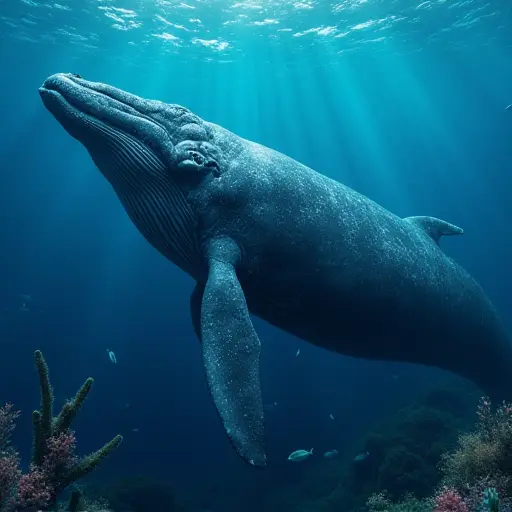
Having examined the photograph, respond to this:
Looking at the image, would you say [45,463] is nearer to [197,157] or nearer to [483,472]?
[197,157]

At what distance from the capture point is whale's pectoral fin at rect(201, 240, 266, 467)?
16.6 ft

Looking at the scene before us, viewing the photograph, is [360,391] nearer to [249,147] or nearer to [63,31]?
[249,147]

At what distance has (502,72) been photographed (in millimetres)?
65125

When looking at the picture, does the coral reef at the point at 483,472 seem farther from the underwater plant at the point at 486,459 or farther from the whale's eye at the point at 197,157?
the whale's eye at the point at 197,157

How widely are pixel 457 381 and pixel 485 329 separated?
76.0ft

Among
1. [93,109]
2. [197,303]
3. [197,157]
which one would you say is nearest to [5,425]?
[197,303]

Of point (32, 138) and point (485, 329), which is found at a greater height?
point (32, 138)

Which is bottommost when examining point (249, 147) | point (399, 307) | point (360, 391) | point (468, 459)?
point (360, 391)

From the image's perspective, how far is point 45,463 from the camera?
582 centimetres

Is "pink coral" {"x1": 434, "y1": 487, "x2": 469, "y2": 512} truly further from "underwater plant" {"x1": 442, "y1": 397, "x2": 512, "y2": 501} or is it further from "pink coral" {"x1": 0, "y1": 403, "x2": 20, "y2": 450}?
"pink coral" {"x1": 0, "y1": 403, "x2": 20, "y2": 450}

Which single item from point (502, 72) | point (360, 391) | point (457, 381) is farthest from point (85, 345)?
point (502, 72)

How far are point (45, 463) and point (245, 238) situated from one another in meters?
4.27

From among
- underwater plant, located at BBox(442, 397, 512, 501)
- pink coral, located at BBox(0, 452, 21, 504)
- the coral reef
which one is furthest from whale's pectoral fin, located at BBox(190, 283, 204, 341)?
underwater plant, located at BBox(442, 397, 512, 501)

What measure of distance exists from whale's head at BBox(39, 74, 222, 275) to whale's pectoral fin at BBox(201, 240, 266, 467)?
124 centimetres
